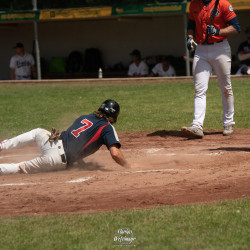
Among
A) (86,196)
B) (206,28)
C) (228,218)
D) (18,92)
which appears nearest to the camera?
(228,218)

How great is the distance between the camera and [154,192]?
20.4ft

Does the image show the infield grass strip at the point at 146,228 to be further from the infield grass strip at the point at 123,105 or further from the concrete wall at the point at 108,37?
the concrete wall at the point at 108,37

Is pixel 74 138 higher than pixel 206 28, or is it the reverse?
pixel 206 28

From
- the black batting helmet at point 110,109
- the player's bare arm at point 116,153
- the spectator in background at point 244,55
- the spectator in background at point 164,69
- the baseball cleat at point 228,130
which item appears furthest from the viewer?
the spectator in background at point 164,69

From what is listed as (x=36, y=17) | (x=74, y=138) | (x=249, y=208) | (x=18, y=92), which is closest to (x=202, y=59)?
(x=74, y=138)

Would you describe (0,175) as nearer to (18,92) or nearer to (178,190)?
(178,190)

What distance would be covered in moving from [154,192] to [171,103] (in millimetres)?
7127

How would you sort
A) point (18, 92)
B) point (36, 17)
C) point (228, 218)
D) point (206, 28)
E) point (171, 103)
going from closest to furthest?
point (228, 218)
point (206, 28)
point (171, 103)
point (18, 92)
point (36, 17)

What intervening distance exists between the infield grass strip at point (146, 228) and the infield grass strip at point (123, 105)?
17.1 ft

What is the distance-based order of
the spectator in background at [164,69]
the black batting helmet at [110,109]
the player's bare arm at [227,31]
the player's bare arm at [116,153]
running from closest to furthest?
the player's bare arm at [116,153] → the black batting helmet at [110,109] → the player's bare arm at [227,31] → the spectator in background at [164,69]

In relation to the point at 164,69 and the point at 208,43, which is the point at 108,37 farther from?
the point at 208,43

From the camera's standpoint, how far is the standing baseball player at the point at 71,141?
724 centimetres

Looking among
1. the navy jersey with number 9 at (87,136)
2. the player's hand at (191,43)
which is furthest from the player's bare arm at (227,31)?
the navy jersey with number 9 at (87,136)

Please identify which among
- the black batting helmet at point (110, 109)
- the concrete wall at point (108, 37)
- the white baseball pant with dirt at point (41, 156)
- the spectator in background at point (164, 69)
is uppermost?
the concrete wall at point (108, 37)
